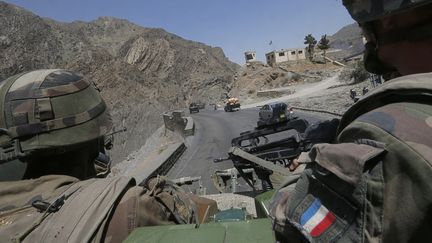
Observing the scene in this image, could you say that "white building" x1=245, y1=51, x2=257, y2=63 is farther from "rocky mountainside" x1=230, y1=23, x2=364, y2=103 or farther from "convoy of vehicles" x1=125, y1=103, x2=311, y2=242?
"convoy of vehicles" x1=125, y1=103, x2=311, y2=242

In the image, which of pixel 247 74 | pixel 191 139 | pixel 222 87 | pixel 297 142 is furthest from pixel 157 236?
pixel 222 87

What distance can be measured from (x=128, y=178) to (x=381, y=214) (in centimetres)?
173

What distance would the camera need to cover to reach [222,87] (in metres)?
130

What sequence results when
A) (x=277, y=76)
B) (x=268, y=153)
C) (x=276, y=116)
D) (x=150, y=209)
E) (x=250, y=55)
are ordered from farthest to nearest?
(x=250, y=55) → (x=277, y=76) → (x=276, y=116) → (x=268, y=153) → (x=150, y=209)

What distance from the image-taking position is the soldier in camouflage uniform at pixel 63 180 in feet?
7.22

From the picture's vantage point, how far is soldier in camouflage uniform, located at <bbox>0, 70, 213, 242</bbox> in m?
2.20

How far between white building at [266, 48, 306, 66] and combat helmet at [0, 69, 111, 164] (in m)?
102

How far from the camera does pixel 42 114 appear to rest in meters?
2.74

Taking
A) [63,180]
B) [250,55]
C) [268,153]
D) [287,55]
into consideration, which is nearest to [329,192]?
[63,180]

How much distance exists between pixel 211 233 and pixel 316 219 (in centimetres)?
110

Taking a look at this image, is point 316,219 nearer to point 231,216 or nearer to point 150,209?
point 150,209

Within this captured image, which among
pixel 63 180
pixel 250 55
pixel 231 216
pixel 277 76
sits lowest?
pixel 277 76

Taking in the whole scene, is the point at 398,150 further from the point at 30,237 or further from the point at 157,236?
the point at 30,237

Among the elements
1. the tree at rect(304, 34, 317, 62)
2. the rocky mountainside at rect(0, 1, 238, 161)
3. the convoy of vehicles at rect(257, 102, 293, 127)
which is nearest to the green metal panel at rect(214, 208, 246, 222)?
the convoy of vehicles at rect(257, 102, 293, 127)
